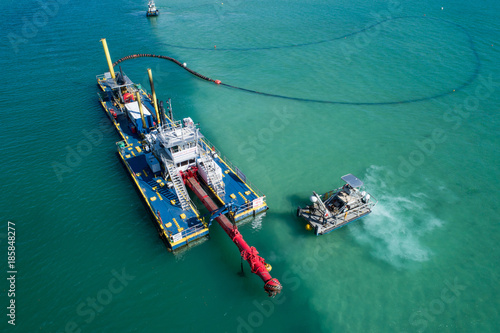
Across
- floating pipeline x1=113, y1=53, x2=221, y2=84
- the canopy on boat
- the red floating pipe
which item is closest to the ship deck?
the red floating pipe

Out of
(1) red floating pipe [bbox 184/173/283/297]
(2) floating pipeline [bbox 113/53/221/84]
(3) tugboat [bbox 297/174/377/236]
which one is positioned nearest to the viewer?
(1) red floating pipe [bbox 184/173/283/297]

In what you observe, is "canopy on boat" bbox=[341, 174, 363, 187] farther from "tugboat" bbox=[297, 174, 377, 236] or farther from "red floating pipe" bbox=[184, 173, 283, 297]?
"red floating pipe" bbox=[184, 173, 283, 297]

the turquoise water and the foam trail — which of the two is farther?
the foam trail

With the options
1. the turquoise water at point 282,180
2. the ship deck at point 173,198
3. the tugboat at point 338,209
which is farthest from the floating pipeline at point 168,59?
the tugboat at point 338,209

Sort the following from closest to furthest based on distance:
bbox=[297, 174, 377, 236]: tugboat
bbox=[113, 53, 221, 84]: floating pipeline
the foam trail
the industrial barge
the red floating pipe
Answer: the red floating pipe < the industrial barge < the foam trail < bbox=[297, 174, 377, 236]: tugboat < bbox=[113, 53, 221, 84]: floating pipeline

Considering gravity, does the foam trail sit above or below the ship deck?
below

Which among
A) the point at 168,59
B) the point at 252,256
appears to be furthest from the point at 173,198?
the point at 168,59
